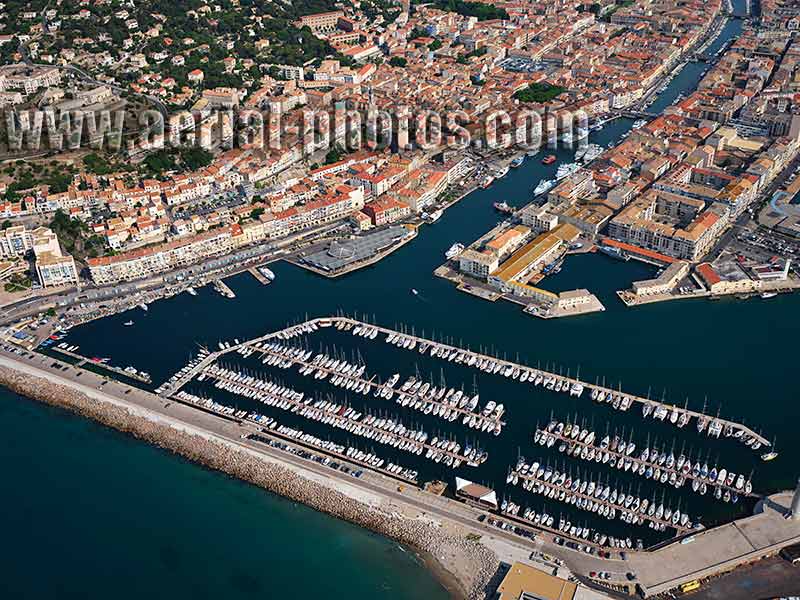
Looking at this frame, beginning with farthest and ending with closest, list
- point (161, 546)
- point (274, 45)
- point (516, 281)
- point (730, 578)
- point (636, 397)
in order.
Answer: point (274, 45) < point (516, 281) < point (636, 397) < point (161, 546) < point (730, 578)

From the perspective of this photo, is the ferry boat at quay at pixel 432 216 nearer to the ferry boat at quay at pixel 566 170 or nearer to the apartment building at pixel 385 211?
the apartment building at pixel 385 211

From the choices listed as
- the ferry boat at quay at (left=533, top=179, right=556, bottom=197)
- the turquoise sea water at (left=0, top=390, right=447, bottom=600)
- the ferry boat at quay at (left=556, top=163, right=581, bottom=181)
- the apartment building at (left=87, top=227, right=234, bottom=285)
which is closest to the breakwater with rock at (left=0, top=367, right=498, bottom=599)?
the turquoise sea water at (left=0, top=390, right=447, bottom=600)

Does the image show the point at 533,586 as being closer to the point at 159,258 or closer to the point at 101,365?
the point at 101,365

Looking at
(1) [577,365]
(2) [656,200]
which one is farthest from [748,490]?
(2) [656,200]

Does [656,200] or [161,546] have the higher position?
[656,200]

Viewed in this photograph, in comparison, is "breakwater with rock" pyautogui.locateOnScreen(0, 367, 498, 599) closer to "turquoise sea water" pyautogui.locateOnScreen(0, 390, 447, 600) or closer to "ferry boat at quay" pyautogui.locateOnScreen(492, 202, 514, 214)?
"turquoise sea water" pyautogui.locateOnScreen(0, 390, 447, 600)

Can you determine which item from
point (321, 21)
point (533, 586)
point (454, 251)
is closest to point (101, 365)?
point (454, 251)

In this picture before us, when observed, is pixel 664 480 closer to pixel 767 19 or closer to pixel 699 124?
pixel 699 124
